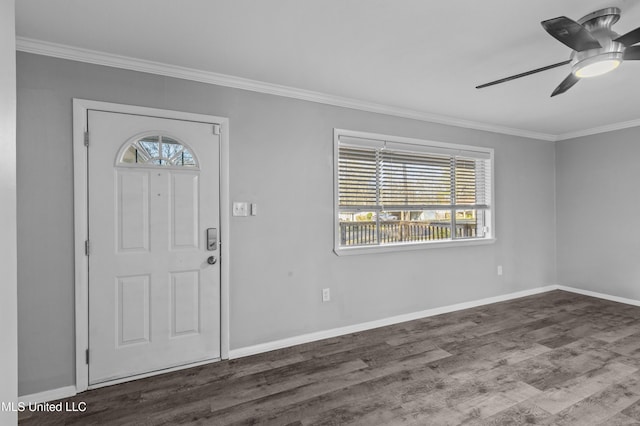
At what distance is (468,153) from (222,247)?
3379mm

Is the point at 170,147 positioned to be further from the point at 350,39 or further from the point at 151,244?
the point at 350,39

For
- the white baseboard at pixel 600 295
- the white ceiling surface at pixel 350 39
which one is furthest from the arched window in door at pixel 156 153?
the white baseboard at pixel 600 295

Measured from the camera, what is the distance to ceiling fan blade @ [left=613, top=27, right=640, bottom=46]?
1.81 m

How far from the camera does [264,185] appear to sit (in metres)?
3.12

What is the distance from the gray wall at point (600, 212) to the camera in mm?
4484

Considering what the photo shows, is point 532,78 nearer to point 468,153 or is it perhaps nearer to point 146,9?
point 468,153

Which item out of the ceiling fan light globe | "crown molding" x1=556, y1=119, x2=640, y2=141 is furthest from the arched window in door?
"crown molding" x1=556, y1=119, x2=640, y2=141

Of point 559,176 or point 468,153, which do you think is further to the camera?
point 559,176

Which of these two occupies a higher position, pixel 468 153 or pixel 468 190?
pixel 468 153

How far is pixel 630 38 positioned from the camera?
6.09ft

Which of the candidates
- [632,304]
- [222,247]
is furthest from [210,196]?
[632,304]

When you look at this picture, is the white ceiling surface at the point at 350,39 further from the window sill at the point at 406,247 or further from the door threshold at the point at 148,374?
the door threshold at the point at 148,374

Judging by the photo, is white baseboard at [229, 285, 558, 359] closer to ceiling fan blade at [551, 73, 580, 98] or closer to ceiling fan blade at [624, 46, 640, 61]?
ceiling fan blade at [551, 73, 580, 98]

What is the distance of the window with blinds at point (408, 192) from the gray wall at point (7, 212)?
2.73m
